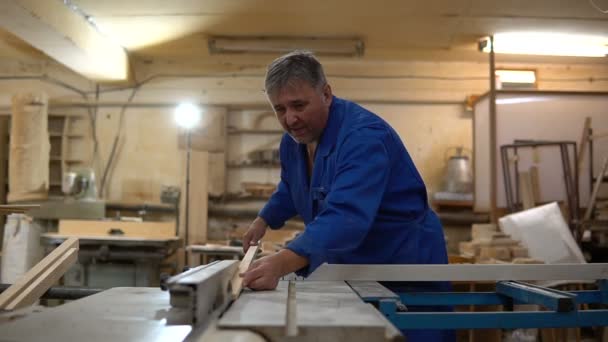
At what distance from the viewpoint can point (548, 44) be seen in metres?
5.08

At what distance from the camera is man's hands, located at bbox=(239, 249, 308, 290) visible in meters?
1.32

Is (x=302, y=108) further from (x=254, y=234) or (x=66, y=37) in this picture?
(x=66, y=37)

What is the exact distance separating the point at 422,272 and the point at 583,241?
3.69 meters

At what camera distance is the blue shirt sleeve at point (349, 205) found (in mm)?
1374

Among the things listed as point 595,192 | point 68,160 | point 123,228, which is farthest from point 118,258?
point 595,192

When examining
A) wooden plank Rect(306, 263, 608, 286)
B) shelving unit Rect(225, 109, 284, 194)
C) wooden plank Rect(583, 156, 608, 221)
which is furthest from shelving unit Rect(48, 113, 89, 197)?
wooden plank Rect(583, 156, 608, 221)

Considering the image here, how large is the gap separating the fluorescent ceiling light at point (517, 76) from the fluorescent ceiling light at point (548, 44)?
1.36ft

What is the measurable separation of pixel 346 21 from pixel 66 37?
2.45 meters

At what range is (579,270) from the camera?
1.69 m

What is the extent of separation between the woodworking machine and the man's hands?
0.03 m

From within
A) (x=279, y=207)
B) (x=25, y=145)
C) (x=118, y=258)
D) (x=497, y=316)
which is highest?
(x=25, y=145)

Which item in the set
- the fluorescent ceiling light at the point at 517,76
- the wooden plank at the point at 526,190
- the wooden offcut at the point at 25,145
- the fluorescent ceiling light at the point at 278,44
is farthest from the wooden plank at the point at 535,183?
the wooden offcut at the point at 25,145

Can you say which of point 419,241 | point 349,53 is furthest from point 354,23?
point 419,241

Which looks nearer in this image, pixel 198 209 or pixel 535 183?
pixel 535 183
